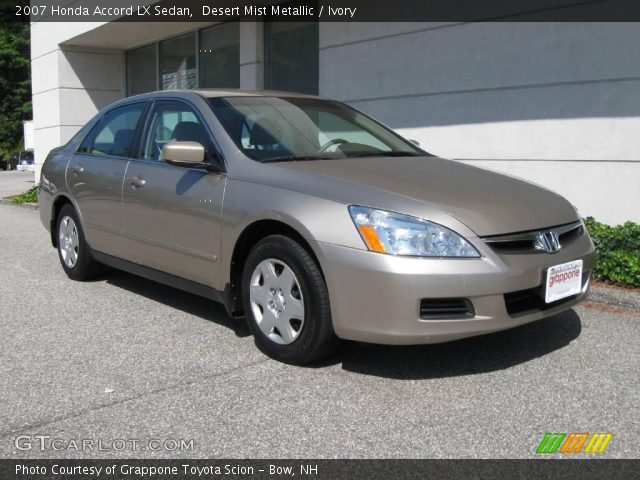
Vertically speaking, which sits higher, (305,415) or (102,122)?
(102,122)

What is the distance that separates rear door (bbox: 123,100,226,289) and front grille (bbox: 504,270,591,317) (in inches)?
69.5

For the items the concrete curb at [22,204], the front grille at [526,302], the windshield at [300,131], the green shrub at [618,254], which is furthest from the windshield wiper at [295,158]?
the concrete curb at [22,204]

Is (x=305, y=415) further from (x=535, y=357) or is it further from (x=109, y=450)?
(x=535, y=357)

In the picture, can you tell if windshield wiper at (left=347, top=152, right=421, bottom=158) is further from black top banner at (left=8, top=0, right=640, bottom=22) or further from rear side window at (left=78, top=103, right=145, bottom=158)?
black top banner at (left=8, top=0, right=640, bottom=22)

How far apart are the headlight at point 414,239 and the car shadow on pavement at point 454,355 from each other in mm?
774

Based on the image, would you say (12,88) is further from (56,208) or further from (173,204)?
(173,204)

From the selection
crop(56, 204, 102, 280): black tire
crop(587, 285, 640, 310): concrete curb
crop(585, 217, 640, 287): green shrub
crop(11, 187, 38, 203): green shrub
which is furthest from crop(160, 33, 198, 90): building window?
crop(587, 285, 640, 310): concrete curb

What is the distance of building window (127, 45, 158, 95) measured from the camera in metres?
15.1

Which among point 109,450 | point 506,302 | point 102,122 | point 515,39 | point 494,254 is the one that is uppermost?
point 515,39

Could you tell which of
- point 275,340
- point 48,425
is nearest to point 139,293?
point 275,340

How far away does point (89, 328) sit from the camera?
15.4ft

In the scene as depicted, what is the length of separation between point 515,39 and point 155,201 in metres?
4.61

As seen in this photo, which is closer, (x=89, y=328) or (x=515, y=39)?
(x=89, y=328)

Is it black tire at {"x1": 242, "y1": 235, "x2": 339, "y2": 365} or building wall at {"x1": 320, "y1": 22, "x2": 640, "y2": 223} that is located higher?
building wall at {"x1": 320, "y1": 22, "x2": 640, "y2": 223}
